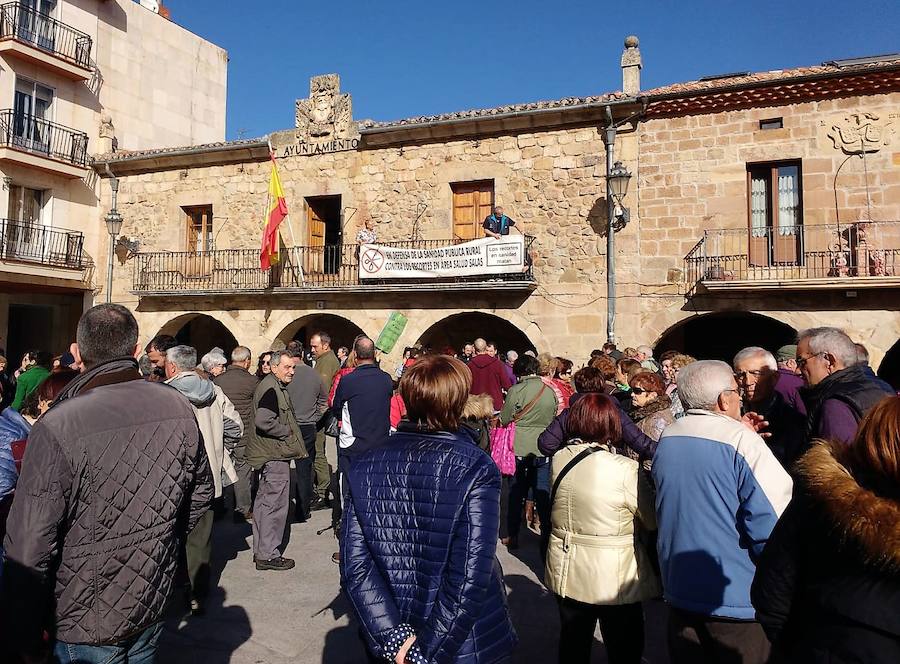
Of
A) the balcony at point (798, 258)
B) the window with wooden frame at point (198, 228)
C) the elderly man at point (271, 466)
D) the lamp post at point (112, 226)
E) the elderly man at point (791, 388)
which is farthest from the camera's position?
the window with wooden frame at point (198, 228)

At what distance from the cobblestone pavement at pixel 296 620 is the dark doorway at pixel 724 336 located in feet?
28.6

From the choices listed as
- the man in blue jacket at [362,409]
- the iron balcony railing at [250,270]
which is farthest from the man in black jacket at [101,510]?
the iron balcony railing at [250,270]

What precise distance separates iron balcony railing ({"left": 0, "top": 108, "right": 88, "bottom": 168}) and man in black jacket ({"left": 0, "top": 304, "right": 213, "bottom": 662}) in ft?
53.7

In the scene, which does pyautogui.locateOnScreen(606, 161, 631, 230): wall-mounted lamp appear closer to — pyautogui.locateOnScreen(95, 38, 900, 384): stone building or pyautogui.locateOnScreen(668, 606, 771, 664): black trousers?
pyautogui.locateOnScreen(95, 38, 900, 384): stone building

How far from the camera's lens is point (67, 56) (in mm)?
16969

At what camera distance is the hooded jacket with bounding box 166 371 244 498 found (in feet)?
15.5

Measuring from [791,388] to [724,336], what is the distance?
977 centimetres

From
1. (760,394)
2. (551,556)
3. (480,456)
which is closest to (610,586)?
(551,556)

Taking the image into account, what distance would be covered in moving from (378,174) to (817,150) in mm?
8240

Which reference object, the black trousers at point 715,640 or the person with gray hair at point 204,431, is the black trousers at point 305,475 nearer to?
the person with gray hair at point 204,431

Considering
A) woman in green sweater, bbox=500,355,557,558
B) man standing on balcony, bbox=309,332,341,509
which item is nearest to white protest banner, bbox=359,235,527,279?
man standing on balcony, bbox=309,332,341,509

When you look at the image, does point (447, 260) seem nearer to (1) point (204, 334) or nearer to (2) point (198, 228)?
(2) point (198, 228)

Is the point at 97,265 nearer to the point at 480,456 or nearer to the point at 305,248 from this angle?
the point at 305,248

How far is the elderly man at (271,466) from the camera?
5227 mm
